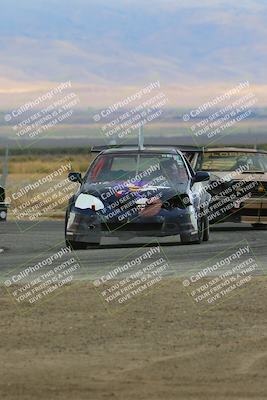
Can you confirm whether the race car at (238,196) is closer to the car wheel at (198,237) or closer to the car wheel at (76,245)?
the car wheel at (198,237)

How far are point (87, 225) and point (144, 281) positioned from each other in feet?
12.7

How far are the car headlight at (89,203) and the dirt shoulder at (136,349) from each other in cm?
479

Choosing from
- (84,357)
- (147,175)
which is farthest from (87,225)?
(84,357)

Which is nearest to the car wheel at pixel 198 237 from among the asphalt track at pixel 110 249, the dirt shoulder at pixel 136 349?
the asphalt track at pixel 110 249

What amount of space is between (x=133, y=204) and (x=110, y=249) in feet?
2.49

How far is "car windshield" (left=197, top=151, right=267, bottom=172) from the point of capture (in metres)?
21.5

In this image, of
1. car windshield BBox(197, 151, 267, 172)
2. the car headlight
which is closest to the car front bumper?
the car headlight

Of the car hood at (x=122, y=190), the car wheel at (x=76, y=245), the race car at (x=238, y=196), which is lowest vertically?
the race car at (x=238, y=196)

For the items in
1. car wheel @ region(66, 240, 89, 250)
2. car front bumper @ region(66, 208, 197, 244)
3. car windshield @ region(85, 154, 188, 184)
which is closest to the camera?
car front bumper @ region(66, 208, 197, 244)

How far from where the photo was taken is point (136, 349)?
8.42 m

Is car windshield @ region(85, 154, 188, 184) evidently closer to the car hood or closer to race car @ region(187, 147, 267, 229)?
the car hood

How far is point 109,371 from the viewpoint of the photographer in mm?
7688

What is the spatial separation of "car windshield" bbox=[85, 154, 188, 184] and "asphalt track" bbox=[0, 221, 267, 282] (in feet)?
3.40

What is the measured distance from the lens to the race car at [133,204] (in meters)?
15.9
